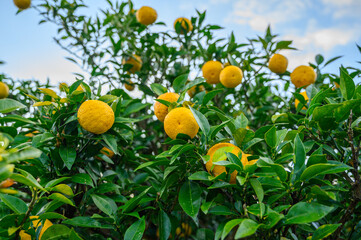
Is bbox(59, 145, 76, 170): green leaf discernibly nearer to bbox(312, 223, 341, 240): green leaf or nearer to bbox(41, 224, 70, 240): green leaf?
bbox(41, 224, 70, 240): green leaf

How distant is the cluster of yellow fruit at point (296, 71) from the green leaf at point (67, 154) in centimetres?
157

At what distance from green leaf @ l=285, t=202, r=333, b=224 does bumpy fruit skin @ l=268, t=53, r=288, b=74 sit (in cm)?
148

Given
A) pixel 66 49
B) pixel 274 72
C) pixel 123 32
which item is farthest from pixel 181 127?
pixel 66 49

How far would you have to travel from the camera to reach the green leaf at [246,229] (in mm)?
746

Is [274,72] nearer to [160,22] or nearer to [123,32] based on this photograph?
[160,22]

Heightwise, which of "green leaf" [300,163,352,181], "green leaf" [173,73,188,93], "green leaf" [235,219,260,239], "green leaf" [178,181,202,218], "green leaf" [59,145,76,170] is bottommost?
"green leaf" [178,181,202,218]

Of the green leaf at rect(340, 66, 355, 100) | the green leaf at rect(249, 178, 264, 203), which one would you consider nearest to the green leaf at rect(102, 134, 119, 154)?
the green leaf at rect(249, 178, 264, 203)

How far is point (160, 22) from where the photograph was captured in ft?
8.99

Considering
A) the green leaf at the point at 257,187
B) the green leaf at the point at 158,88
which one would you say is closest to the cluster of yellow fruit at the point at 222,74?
the green leaf at the point at 158,88

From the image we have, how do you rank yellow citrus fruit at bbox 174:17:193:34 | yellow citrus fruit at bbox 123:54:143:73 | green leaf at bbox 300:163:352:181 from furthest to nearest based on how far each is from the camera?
yellow citrus fruit at bbox 123:54:143:73, yellow citrus fruit at bbox 174:17:193:34, green leaf at bbox 300:163:352:181

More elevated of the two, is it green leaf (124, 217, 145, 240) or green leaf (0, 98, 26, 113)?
green leaf (0, 98, 26, 113)

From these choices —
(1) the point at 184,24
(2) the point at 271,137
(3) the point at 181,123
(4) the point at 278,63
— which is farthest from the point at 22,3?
(2) the point at 271,137

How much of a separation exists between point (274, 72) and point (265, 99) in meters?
Result: 0.60

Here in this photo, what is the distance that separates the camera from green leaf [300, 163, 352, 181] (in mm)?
880
